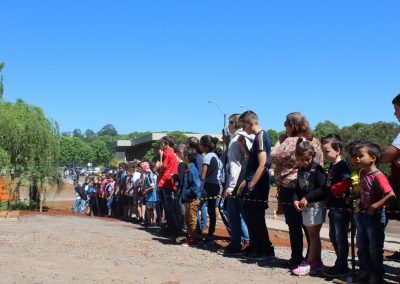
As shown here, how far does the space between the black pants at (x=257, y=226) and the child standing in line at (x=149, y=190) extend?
5778 millimetres

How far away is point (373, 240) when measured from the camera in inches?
239

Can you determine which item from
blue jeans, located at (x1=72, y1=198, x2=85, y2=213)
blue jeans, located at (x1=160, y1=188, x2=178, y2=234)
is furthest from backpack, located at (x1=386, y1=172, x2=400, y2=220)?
blue jeans, located at (x1=72, y1=198, x2=85, y2=213)

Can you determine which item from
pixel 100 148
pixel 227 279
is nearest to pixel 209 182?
pixel 227 279

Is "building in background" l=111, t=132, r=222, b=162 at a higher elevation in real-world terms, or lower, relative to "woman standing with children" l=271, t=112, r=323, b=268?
higher

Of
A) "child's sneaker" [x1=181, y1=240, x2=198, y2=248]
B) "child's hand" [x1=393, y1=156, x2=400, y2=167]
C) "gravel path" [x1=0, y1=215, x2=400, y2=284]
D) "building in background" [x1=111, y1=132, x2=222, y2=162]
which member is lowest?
"gravel path" [x1=0, y1=215, x2=400, y2=284]

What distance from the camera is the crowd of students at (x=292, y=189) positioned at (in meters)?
6.23

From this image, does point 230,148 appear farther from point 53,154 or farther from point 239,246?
point 53,154

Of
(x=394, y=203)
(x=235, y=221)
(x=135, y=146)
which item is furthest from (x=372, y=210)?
(x=135, y=146)

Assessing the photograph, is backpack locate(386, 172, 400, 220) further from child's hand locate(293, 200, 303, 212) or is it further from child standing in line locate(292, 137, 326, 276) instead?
child's hand locate(293, 200, 303, 212)

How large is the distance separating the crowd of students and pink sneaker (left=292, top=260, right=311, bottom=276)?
12 mm

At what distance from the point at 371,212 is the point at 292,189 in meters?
1.32

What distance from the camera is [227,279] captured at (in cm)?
646

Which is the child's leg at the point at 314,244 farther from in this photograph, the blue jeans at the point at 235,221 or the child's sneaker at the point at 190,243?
the child's sneaker at the point at 190,243

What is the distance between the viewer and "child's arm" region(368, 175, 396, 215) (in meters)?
5.92
